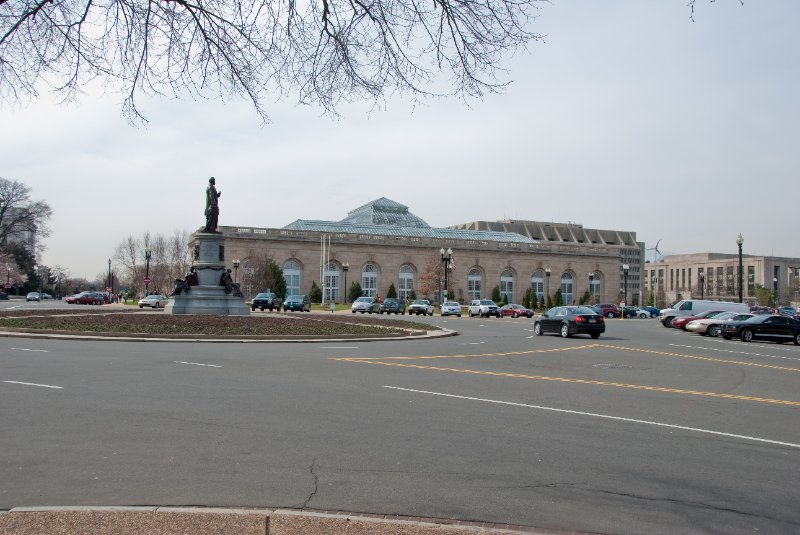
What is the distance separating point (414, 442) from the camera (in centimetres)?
852

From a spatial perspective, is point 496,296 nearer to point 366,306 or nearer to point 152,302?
point 366,306

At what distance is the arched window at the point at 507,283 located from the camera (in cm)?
11462

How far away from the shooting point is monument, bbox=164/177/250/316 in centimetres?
3931

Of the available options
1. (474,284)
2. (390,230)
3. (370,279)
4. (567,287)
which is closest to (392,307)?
(370,279)

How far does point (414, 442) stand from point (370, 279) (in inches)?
3879

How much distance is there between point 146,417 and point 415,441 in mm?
3835

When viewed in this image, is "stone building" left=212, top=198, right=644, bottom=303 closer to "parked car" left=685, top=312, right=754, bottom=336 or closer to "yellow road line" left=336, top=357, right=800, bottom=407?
"parked car" left=685, top=312, right=754, bottom=336

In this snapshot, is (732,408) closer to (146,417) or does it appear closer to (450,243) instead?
(146,417)

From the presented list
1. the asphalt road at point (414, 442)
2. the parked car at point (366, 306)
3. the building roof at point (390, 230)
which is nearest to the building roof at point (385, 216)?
the building roof at point (390, 230)

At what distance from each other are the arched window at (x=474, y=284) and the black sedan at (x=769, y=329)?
7741 centimetres

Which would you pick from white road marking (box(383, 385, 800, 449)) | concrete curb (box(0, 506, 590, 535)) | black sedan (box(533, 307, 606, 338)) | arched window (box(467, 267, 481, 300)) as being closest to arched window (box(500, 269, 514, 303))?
arched window (box(467, 267, 481, 300))

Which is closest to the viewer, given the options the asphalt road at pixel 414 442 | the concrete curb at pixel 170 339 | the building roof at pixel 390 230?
the asphalt road at pixel 414 442

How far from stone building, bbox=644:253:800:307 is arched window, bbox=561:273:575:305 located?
2921 centimetres

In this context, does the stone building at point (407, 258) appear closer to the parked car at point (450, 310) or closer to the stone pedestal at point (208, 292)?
the parked car at point (450, 310)
